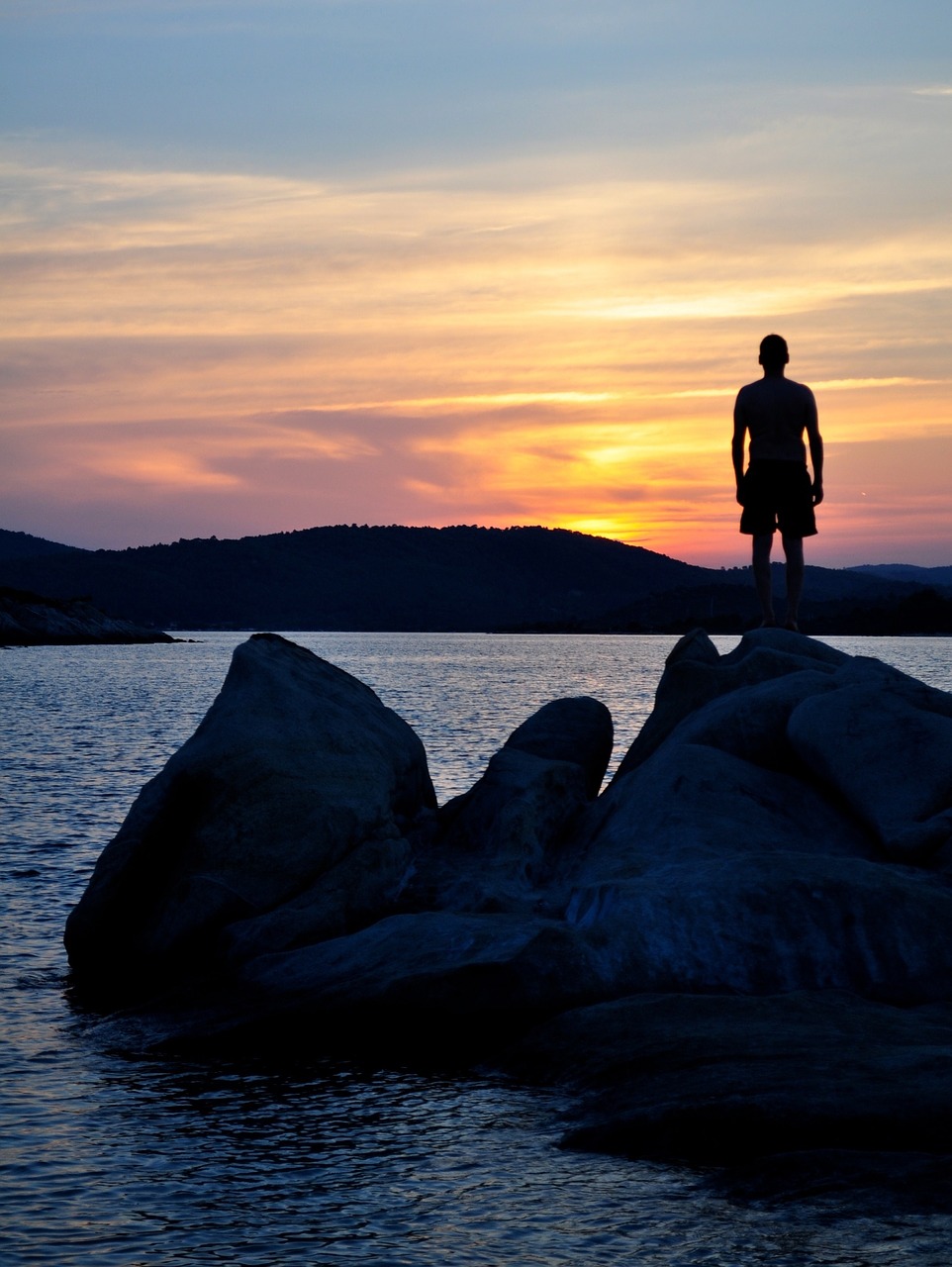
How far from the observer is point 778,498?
14.8 metres

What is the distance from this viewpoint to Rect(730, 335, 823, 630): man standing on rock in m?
14.6

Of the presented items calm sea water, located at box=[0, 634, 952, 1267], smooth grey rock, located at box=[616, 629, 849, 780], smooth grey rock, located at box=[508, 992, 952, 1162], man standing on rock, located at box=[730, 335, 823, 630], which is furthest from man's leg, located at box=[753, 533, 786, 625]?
calm sea water, located at box=[0, 634, 952, 1267]

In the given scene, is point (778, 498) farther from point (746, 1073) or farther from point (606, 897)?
point (746, 1073)

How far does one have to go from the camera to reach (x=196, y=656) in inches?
5359

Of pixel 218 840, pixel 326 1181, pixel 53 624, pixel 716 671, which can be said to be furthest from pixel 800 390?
pixel 53 624

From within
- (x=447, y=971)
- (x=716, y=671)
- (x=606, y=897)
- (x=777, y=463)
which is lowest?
(x=447, y=971)

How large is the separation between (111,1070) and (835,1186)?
482 centimetres

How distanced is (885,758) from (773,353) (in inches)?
198

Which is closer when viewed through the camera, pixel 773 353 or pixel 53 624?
pixel 773 353

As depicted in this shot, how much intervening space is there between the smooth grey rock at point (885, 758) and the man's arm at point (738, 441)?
3.44 meters

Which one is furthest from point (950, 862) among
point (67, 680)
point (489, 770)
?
point (67, 680)

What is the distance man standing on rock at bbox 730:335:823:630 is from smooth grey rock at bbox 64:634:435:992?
512 cm

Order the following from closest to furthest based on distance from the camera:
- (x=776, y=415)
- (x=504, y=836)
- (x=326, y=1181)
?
(x=326, y=1181) < (x=504, y=836) < (x=776, y=415)

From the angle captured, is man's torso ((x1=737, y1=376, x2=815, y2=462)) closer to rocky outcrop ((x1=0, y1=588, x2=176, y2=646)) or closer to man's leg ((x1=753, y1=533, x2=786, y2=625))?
man's leg ((x1=753, y1=533, x2=786, y2=625))
